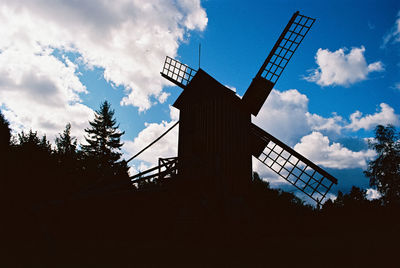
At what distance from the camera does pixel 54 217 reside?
14008 millimetres

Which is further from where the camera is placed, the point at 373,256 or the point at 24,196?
the point at 24,196

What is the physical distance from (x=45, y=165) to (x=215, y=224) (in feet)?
36.2

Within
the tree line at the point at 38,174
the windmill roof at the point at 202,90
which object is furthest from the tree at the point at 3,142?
the windmill roof at the point at 202,90

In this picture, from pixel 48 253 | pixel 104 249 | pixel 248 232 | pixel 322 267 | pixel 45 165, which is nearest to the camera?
pixel 322 267

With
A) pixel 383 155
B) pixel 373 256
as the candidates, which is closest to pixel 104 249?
pixel 373 256

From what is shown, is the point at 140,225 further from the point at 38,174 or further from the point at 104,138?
the point at 104,138

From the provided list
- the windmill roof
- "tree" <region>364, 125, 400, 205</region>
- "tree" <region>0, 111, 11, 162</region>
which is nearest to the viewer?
the windmill roof

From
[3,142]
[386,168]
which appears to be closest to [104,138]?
[3,142]

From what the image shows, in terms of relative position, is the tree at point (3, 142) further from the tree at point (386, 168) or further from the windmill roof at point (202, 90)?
the tree at point (386, 168)

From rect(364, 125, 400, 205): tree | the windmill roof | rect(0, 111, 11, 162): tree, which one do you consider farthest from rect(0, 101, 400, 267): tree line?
rect(364, 125, 400, 205): tree

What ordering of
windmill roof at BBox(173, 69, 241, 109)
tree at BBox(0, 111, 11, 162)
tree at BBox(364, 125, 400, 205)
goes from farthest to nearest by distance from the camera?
tree at BBox(364, 125, 400, 205), tree at BBox(0, 111, 11, 162), windmill roof at BBox(173, 69, 241, 109)

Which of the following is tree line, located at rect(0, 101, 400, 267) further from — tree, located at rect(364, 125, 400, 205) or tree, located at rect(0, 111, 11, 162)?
tree, located at rect(364, 125, 400, 205)

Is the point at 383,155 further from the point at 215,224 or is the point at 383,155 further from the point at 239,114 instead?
the point at 215,224

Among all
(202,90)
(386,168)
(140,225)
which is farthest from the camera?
(386,168)
